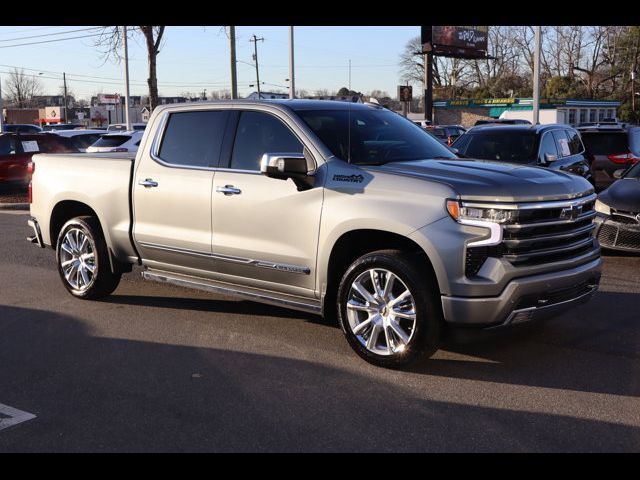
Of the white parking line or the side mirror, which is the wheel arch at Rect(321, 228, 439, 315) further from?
the white parking line

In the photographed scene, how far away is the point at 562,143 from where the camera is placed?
1192 cm

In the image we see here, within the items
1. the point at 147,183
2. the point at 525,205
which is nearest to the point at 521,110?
the point at 147,183

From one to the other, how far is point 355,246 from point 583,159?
25.8 ft

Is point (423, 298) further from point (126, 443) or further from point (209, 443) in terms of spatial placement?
point (126, 443)

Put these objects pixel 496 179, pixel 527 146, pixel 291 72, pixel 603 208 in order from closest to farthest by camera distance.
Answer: pixel 496 179
pixel 603 208
pixel 527 146
pixel 291 72

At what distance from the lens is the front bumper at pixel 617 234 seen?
888 cm

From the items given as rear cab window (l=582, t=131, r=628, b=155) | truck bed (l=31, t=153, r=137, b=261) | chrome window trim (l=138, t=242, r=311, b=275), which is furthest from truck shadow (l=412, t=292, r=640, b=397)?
rear cab window (l=582, t=131, r=628, b=155)

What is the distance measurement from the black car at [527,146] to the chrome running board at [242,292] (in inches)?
230

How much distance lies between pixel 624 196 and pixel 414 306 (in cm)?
521

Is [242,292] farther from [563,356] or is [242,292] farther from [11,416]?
[563,356]

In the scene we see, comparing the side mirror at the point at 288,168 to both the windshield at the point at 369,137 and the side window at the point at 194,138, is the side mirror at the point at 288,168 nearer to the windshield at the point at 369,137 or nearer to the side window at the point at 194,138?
the windshield at the point at 369,137

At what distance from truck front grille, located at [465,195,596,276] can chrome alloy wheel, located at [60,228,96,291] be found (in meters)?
4.13

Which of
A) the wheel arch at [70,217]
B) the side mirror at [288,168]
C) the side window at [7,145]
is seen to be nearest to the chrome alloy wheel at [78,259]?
the wheel arch at [70,217]
